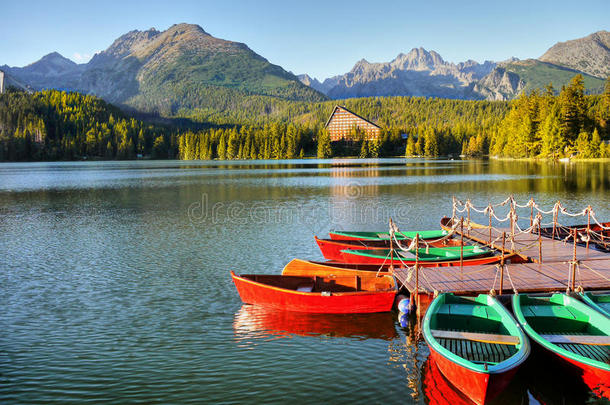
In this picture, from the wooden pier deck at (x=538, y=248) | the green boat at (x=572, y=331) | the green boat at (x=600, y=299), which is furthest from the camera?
the wooden pier deck at (x=538, y=248)

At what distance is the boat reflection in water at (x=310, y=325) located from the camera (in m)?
15.4

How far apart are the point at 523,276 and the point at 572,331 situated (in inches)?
218

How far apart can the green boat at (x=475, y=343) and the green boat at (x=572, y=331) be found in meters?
0.68

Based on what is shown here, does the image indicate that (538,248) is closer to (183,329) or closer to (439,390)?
(439,390)

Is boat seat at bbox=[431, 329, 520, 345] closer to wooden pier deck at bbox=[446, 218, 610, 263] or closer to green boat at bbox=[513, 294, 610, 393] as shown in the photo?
green boat at bbox=[513, 294, 610, 393]

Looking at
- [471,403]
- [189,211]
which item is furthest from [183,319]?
[189,211]

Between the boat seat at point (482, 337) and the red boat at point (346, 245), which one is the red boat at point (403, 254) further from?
Result: the boat seat at point (482, 337)

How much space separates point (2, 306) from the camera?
18656 mm

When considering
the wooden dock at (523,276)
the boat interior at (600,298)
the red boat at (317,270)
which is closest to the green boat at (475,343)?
the wooden dock at (523,276)

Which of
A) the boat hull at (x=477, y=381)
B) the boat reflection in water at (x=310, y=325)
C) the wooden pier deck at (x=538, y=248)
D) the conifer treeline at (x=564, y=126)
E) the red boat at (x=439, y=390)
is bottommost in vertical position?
the red boat at (x=439, y=390)

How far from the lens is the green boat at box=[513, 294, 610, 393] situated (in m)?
11.0

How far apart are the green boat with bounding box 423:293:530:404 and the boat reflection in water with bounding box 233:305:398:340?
86.3 inches

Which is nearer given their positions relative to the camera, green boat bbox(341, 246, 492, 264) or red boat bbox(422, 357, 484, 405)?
red boat bbox(422, 357, 484, 405)

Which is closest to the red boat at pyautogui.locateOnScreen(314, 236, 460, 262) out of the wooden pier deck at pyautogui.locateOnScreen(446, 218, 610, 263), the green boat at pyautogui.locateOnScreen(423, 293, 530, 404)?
the wooden pier deck at pyautogui.locateOnScreen(446, 218, 610, 263)
